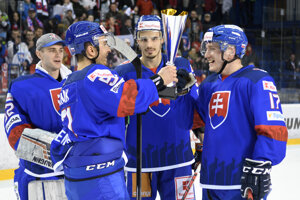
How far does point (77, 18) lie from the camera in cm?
679

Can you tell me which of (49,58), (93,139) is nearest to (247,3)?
(49,58)

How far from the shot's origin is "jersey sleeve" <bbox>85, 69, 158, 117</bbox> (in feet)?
6.11

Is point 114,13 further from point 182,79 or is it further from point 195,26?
point 182,79

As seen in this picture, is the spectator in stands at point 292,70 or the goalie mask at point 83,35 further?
the spectator in stands at point 292,70

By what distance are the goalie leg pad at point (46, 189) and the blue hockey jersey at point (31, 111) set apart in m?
0.05

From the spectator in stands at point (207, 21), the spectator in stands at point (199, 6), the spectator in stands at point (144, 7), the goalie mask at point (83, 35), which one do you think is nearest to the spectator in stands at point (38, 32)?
the spectator in stands at point (144, 7)

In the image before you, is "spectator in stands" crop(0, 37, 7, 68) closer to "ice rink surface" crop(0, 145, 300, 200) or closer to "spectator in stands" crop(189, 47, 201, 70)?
"ice rink surface" crop(0, 145, 300, 200)

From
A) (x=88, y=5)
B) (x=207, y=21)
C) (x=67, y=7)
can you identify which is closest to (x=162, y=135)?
(x=67, y=7)

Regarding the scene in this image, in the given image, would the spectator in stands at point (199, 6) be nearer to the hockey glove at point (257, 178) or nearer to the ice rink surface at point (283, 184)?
the ice rink surface at point (283, 184)

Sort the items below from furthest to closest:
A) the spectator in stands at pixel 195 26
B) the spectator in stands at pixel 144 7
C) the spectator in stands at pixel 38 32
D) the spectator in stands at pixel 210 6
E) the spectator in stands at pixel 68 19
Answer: the spectator in stands at pixel 210 6 → the spectator in stands at pixel 144 7 → the spectator in stands at pixel 195 26 → the spectator in stands at pixel 68 19 → the spectator in stands at pixel 38 32

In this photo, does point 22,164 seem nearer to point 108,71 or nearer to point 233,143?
point 108,71

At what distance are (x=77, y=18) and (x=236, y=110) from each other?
5.19 m

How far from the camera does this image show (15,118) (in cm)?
248

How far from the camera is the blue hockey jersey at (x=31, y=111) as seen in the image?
2.48 m
